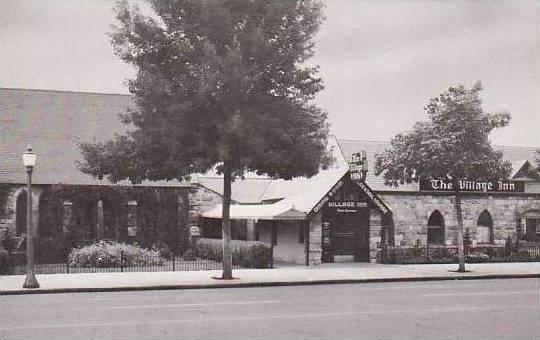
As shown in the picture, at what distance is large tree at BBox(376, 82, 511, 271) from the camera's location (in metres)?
24.7

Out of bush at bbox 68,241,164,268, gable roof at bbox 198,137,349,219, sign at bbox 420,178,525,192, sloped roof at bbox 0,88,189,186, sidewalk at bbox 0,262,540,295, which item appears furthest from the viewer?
sign at bbox 420,178,525,192

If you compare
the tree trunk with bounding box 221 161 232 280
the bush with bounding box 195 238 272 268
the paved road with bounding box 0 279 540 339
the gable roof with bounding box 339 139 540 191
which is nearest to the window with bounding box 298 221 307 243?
the bush with bounding box 195 238 272 268

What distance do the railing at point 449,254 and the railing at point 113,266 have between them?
5.62m

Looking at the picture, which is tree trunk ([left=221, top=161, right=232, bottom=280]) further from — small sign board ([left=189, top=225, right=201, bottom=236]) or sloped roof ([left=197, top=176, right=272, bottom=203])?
sloped roof ([left=197, top=176, right=272, bottom=203])

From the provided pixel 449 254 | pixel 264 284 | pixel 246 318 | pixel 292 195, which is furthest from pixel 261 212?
pixel 246 318

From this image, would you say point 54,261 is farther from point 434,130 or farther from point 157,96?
point 434,130

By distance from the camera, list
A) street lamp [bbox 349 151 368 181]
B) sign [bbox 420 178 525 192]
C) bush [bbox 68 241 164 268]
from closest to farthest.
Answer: bush [bbox 68 241 164 268] < street lamp [bbox 349 151 368 181] < sign [bbox 420 178 525 192]

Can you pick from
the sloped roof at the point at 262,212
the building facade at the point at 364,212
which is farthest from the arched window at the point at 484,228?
the sloped roof at the point at 262,212

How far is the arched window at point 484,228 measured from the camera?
35969 mm

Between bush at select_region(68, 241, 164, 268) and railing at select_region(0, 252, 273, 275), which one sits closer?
railing at select_region(0, 252, 273, 275)

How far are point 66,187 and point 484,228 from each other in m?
20.4

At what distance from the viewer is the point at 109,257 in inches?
1065

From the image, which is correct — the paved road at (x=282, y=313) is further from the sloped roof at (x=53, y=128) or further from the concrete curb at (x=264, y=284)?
the sloped roof at (x=53, y=128)

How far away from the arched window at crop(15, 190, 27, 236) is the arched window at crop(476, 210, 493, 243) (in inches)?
857
